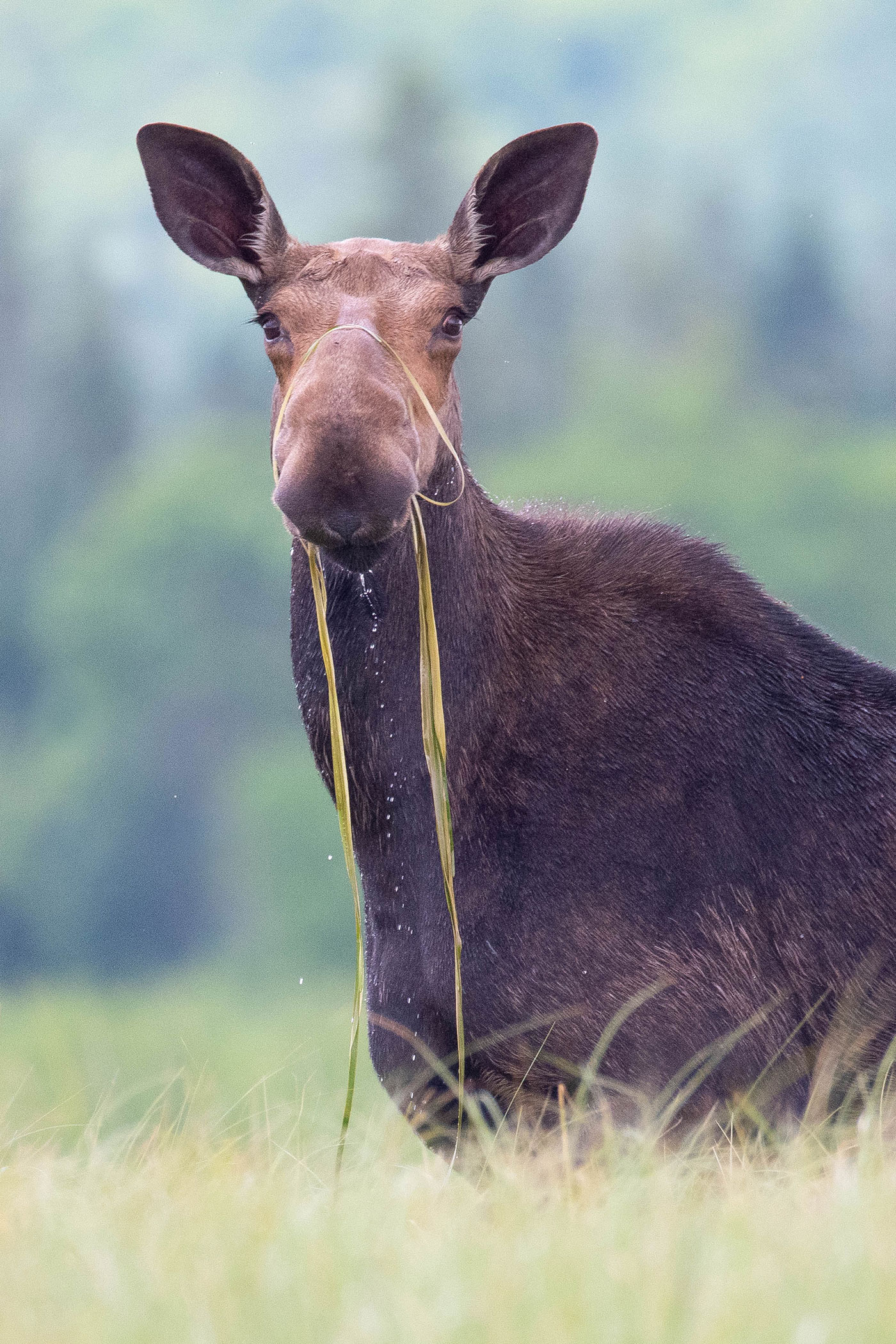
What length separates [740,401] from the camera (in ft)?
157

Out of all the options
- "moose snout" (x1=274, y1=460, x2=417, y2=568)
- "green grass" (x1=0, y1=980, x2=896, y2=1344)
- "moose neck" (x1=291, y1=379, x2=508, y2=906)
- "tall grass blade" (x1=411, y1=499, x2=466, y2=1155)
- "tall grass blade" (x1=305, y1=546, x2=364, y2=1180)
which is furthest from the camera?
"moose neck" (x1=291, y1=379, x2=508, y2=906)

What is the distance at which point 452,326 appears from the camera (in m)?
4.62

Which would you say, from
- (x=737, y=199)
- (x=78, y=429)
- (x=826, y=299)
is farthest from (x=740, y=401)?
(x=78, y=429)

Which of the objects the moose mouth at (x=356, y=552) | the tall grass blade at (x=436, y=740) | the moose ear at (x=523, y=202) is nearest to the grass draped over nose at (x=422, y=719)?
the tall grass blade at (x=436, y=740)

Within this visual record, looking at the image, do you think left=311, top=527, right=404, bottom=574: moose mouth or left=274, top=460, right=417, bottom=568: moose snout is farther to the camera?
left=311, top=527, right=404, bottom=574: moose mouth

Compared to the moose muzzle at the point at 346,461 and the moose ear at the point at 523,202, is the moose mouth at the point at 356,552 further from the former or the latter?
the moose ear at the point at 523,202

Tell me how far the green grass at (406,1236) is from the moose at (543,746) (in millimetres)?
322

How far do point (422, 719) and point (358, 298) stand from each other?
1.14 metres

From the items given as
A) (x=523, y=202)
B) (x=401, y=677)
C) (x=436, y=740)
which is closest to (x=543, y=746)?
(x=436, y=740)

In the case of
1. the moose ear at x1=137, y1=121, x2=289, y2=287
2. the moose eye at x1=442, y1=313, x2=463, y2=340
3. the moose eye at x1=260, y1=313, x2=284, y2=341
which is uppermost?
the moose ear at x1=137, y1=121, x2=289, y2=287

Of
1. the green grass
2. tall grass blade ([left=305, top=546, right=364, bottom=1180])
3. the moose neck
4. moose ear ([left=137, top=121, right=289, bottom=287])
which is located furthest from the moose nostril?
the green grass

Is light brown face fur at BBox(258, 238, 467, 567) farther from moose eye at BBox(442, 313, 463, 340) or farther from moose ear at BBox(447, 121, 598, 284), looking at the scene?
moose ear at BBox(447, 121, 598, 284)

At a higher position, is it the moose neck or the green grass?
the moose neck

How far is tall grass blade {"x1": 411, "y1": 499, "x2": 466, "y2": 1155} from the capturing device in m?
4.16
